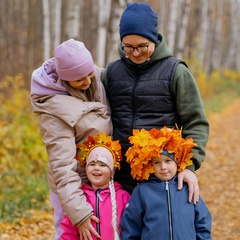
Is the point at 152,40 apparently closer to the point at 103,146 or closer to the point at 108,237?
the point at 103,146

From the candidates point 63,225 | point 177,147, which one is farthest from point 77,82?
point 63,225

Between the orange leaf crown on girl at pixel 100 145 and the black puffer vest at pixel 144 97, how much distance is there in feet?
0.32

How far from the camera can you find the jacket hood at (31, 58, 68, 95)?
3.12 metres

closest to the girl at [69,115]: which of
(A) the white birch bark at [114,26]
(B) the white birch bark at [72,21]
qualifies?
(A) the white birch bark at [114,26]

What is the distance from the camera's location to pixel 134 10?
298 centimetres

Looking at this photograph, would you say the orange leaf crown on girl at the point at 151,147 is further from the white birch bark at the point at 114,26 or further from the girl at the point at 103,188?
the white birch bark at the point at 114,26

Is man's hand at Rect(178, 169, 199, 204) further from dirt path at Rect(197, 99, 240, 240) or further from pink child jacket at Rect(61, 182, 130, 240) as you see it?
dirt path at Rect(197, 99, 240, 240)

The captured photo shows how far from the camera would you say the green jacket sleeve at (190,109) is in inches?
119

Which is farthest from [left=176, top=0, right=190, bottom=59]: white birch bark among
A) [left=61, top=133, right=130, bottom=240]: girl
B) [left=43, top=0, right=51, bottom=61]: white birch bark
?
[left=61, top=133, right=130, bottom=240]: girl

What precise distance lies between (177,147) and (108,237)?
0.79 metres

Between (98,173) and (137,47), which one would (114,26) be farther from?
(98,173)

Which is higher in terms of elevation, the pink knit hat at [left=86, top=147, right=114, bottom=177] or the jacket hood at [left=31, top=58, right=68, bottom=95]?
the jacket hood at [left=31, top=58, right=68, bottom=95]

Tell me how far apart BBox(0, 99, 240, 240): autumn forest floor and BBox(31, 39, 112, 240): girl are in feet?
8.20

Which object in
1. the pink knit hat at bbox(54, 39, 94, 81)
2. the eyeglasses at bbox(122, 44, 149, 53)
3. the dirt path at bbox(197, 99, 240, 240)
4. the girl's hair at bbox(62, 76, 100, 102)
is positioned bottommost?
the dirt path at bbox(197, 99, 240, 240)
